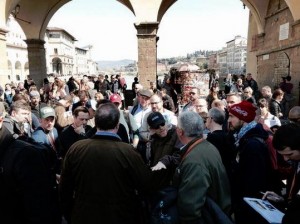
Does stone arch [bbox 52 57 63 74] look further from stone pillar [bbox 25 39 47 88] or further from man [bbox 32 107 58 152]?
man [bbox 32 107 58 152]

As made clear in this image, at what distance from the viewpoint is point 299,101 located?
10719 millimetres

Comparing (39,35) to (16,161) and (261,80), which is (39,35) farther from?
(16,161)

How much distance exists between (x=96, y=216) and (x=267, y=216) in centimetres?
124

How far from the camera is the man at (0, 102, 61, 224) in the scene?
202 centimetres

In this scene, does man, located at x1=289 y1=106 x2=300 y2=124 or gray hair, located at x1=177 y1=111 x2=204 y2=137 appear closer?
gray hair, located at x1=177 y1=111 x2=204 y2=137

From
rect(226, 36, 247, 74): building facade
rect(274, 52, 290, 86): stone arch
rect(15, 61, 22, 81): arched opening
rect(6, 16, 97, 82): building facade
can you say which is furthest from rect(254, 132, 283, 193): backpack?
rect(226, 36, 247, 74): building facade

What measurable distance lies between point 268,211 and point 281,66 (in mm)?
11511

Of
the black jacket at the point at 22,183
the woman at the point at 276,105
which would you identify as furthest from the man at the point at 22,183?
the woman at the point at 276,105

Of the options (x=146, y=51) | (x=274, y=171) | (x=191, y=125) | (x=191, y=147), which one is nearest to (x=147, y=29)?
(x=146, y=51)

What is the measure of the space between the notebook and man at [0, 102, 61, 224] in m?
1.60

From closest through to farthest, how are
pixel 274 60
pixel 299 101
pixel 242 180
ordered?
pixel 242 180 < pixel 299 101 < pixel 274 60

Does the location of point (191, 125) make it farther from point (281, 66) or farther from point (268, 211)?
point (281, 66)

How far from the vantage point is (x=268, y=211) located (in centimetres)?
206

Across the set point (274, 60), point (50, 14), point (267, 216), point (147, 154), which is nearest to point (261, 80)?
point (274, 60)
